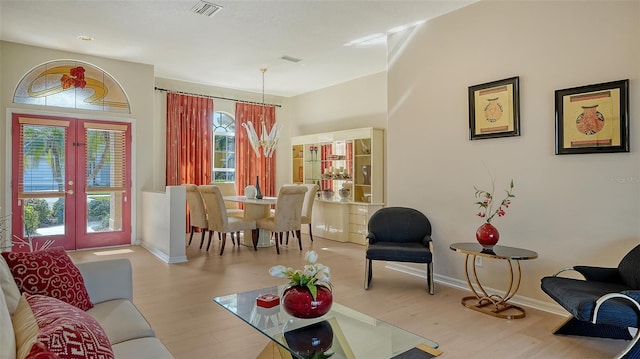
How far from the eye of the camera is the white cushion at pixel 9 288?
157cm

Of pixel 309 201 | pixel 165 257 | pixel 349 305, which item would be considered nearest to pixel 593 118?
pixel 349 305

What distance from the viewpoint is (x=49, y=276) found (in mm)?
1910

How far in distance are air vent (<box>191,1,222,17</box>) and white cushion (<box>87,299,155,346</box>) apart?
3.02 meters

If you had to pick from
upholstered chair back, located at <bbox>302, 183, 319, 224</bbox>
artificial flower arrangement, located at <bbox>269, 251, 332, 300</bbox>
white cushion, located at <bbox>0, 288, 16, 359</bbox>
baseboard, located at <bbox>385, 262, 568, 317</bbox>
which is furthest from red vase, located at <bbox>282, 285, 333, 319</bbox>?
upholstered chair back, located at <bbox>302, 183, 319, 224</bbox>

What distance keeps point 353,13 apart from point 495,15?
4.70 feet

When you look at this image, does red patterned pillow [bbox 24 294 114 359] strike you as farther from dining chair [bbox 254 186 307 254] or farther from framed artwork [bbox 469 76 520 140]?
dining chair [bbox 254 186 307 254]

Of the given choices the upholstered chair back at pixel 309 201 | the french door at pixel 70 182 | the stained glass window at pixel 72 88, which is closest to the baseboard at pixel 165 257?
the french door at pixel 70 182

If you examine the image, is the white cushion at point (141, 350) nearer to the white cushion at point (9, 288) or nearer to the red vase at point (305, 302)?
the white cushion at point (9, 288)

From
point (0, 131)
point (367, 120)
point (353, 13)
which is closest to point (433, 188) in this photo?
point (353, 13)

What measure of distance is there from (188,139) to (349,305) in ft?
16.7

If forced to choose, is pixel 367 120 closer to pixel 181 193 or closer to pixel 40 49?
pixel 181 193

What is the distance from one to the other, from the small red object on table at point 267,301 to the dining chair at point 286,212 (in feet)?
10.5

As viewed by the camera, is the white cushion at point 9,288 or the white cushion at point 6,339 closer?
the white cushion at point 6,339

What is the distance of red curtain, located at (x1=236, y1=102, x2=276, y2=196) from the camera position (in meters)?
7.93
